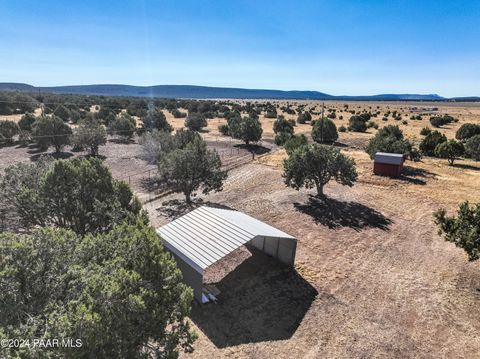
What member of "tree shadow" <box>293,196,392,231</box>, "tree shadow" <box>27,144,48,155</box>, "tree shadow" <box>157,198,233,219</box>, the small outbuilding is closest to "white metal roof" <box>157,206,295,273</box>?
the small outbuilding

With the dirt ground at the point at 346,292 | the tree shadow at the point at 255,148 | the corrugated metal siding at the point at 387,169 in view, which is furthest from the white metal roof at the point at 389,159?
the tree shadow at the point at 255,148

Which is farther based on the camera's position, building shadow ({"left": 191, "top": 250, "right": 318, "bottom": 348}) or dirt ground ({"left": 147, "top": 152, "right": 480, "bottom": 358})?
building shadow ({"left": 191, "top": 250, "right": 318, "bottom": 348})

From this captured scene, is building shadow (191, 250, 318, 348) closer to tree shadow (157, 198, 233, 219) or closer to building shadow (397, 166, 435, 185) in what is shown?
tree shadow (157, 198, 233, 219)

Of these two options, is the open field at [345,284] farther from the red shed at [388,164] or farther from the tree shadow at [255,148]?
the tree shadow at [255,148]

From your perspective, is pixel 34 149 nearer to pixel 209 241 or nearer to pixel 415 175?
pixel 209 241

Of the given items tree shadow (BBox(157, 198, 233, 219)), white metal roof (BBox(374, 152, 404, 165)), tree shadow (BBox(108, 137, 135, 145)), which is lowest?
tree shadow (BBox(157, 198, 233, 219))
